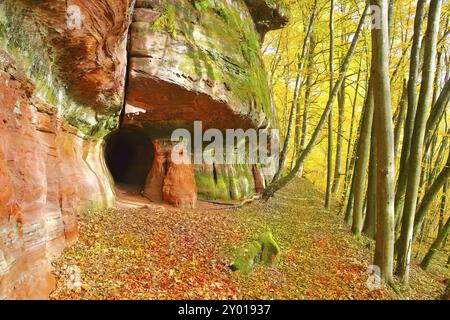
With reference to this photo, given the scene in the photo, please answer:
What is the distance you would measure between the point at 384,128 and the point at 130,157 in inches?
409

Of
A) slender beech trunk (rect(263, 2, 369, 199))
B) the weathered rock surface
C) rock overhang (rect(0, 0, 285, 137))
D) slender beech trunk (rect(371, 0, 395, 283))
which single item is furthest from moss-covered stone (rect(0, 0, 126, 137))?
slender beech trunk (rect(263, 2, 369, 199))

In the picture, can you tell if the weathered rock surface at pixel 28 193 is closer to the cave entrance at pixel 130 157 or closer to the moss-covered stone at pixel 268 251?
the moss-covered stone at pixel 268 251

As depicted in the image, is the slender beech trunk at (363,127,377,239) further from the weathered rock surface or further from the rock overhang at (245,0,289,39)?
the rock overhang at (245,0,289,39)

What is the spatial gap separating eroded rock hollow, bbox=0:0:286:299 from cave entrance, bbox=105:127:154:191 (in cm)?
6

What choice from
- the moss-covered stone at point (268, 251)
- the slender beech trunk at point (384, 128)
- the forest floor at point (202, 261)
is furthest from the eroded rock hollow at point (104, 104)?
the slender beech trunk at point (384, 128)

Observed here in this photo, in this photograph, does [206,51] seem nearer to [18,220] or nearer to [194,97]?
[194,97]

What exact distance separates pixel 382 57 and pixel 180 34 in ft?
19.1

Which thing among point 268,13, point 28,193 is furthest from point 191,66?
point 268,13

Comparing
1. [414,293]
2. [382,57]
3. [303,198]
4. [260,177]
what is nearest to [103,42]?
[382,57]

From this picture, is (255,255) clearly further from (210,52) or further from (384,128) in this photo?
(210,52)

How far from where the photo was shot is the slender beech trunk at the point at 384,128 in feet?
17.9

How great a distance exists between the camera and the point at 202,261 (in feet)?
19.7

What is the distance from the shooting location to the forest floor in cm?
488

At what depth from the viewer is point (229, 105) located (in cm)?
1008
